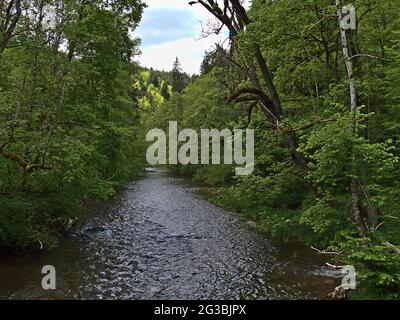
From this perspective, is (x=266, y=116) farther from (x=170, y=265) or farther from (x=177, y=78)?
(x=177, y=78)

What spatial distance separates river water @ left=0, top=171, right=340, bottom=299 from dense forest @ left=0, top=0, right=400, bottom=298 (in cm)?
101

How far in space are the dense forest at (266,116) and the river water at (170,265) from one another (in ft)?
3.31

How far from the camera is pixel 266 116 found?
14.8m

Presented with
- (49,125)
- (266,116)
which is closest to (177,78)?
(266,116)

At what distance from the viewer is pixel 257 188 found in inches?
649

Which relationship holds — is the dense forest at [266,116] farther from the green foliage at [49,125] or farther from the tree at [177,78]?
the tree at [177,78]

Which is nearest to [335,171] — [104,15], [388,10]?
[388,10]

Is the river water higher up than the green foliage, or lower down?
lower down

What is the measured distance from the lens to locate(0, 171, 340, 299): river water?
9.98 meters

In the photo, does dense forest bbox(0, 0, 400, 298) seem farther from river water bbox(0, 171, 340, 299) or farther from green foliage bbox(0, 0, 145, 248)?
river water bbox(0, 171, 340, 299)

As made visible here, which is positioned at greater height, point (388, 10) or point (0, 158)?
point (388, 10)

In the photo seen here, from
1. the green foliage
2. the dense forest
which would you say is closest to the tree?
the dense forest

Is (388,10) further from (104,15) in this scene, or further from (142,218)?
(142,218)
